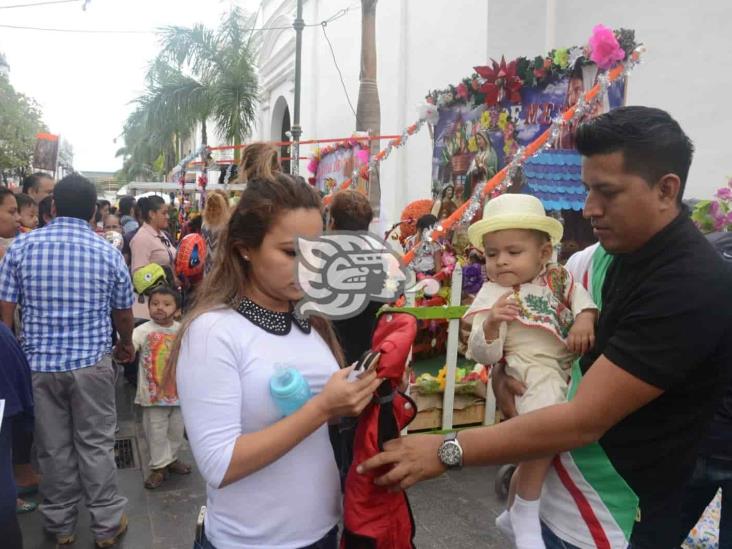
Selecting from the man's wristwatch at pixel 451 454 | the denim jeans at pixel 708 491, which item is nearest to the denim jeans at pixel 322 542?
the man's wristwatch at pixel 451 454

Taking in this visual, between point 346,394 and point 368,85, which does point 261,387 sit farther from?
point 368,85

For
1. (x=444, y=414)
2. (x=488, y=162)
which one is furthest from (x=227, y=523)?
(x=488, y=162)

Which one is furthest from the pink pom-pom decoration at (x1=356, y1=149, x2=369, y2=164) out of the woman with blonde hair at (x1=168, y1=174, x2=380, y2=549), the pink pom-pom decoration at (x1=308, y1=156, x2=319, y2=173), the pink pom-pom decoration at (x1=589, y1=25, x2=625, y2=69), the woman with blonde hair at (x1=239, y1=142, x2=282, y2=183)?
the woman with blonde hair at (x1=168, y1=174, x2=380, y2=549)

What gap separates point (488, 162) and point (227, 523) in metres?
6.05

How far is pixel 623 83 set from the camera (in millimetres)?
5559

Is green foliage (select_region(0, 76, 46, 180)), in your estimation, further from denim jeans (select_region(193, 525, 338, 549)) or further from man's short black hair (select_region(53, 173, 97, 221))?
denim jeans (select_region(193, 525, 338, 549))

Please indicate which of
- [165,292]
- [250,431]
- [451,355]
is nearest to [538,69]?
[451,355]

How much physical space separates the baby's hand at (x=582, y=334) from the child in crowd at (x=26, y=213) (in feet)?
16.7

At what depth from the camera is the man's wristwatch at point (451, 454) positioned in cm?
152

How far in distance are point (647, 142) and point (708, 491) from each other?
1.57m

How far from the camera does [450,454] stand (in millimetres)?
1528

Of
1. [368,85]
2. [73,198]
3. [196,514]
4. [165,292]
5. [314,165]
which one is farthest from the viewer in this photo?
[314,165]

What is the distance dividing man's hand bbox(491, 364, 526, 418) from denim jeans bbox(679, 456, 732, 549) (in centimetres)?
75

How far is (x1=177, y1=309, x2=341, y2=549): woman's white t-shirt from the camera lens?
1.38 m
